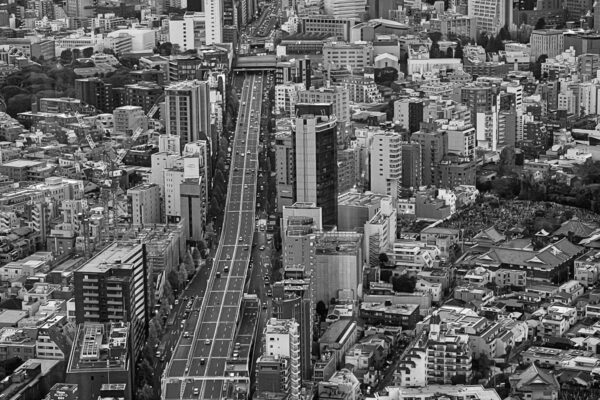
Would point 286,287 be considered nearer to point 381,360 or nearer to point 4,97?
point 381,360

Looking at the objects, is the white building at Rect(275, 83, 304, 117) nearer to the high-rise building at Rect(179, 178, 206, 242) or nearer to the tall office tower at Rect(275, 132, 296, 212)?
the tall office tower at Rect(275, 132, 296, 212)

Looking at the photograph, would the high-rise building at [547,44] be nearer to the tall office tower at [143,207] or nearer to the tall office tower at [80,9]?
the tall office tower at [80,9]

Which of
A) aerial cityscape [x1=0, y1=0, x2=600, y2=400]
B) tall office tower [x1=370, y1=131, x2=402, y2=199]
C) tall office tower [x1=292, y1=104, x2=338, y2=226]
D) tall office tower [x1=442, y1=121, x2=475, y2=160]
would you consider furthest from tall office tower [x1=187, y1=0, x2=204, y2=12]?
tall office tower [x1=292, y1=104, x2=338, y2=226]

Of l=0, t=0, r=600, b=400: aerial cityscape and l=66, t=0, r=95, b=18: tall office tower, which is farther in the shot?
l=66, t=0, r=95, b=18: tall office tower

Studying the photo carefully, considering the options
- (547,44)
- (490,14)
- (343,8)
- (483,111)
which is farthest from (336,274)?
(490,14)

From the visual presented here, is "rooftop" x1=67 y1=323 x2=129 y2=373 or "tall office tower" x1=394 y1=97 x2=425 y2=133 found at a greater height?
"tall office tower" x1=394 y1=97 x2=425 y2=133

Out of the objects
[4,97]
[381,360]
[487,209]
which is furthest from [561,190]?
[4,97]
